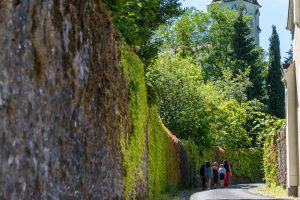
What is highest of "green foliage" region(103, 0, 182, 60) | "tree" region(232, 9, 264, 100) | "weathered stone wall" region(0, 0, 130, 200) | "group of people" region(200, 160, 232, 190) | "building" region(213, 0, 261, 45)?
"building" region(213, 0, 261, 45)

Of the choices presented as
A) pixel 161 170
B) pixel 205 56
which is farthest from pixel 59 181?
pixel 205 56

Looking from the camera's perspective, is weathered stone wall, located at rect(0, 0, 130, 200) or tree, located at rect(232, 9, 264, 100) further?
tree, located at rect(232, 9, 264, 100)

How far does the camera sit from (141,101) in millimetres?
14305

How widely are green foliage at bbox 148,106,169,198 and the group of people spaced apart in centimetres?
758

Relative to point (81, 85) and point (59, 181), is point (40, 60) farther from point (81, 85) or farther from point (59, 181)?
point (81, 85)

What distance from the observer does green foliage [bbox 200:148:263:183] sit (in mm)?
41688

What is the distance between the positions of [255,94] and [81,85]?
5808 cm

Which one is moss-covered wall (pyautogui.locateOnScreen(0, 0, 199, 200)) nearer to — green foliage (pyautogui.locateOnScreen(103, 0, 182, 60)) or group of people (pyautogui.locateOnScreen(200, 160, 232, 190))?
green foliage (pyautogui.locateOnScreen(103, 0, 182, 60))

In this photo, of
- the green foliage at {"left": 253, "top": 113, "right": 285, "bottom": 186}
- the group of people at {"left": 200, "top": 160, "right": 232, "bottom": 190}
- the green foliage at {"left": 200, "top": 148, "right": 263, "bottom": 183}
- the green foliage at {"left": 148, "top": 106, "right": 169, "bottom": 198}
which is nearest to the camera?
the green foliage at {"left": 148, "top": 106, "right": 169, "bottom": 198}

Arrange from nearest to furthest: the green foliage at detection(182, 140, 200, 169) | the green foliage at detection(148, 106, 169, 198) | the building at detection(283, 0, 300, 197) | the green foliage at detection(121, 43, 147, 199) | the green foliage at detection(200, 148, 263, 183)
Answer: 1. the green foliage at detection(121, 43, 147, 199)
2. the green foliage at detection(148, 106, 169, 198)
3. the building at detection(283, 0, 300, 197)
4. the green foliage at detection(182, 140, 200, 169)
5. the green foliage at detection(200, 148, 263, 183)

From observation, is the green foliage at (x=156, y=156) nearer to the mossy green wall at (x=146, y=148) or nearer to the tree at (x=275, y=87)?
the mossy green wall at (x=146, y=148)

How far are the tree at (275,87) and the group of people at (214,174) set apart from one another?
28.6 meters

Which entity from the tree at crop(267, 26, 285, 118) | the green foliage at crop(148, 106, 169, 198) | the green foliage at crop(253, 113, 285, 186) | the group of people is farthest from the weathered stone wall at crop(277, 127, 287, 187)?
the tree at crop(267, 26, 285, 118)

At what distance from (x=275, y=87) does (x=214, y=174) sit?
3268 cm
